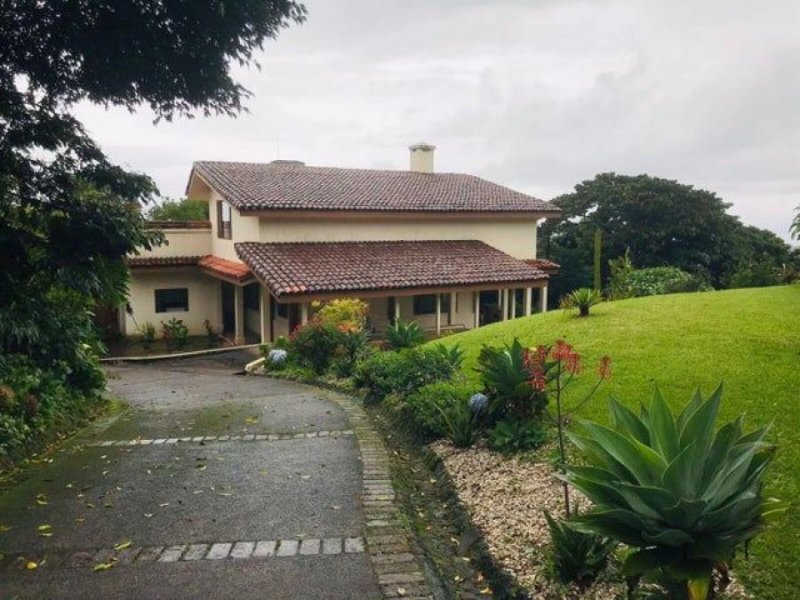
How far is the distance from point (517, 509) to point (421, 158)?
88.2 feet

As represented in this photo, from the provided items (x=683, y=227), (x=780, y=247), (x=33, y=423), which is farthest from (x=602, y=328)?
(x=780, y=247)

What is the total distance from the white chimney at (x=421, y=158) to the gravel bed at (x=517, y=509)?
2486cm

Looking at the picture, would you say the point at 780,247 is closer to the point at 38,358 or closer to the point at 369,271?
the point at 369,271

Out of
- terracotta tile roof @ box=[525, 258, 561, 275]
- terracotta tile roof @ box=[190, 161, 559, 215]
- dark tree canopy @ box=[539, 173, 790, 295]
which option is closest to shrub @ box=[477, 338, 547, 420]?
terracotta tile roof @ box=[190, 161, 559, 215]

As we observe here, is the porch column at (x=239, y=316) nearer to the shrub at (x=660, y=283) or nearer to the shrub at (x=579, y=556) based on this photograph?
the shrub at (x=660, y=283)

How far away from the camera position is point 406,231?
81.3 feet

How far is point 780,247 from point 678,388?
34.7 m

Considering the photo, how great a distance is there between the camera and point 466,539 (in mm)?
5184

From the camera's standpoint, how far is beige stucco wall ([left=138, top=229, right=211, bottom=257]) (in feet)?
83.8

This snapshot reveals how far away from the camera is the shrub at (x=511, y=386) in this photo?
6797 mm

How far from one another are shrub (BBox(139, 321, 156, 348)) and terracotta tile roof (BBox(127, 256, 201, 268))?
7.59 feet

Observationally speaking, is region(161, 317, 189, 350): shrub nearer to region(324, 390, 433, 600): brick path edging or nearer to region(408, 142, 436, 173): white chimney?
region(408, 142, 436, 173): white chimney

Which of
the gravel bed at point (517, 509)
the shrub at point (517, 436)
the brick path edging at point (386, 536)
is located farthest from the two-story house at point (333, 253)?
the gravel bed at point (517, 509)

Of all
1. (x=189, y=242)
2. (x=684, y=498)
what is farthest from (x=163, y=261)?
(x=684, y=498)
